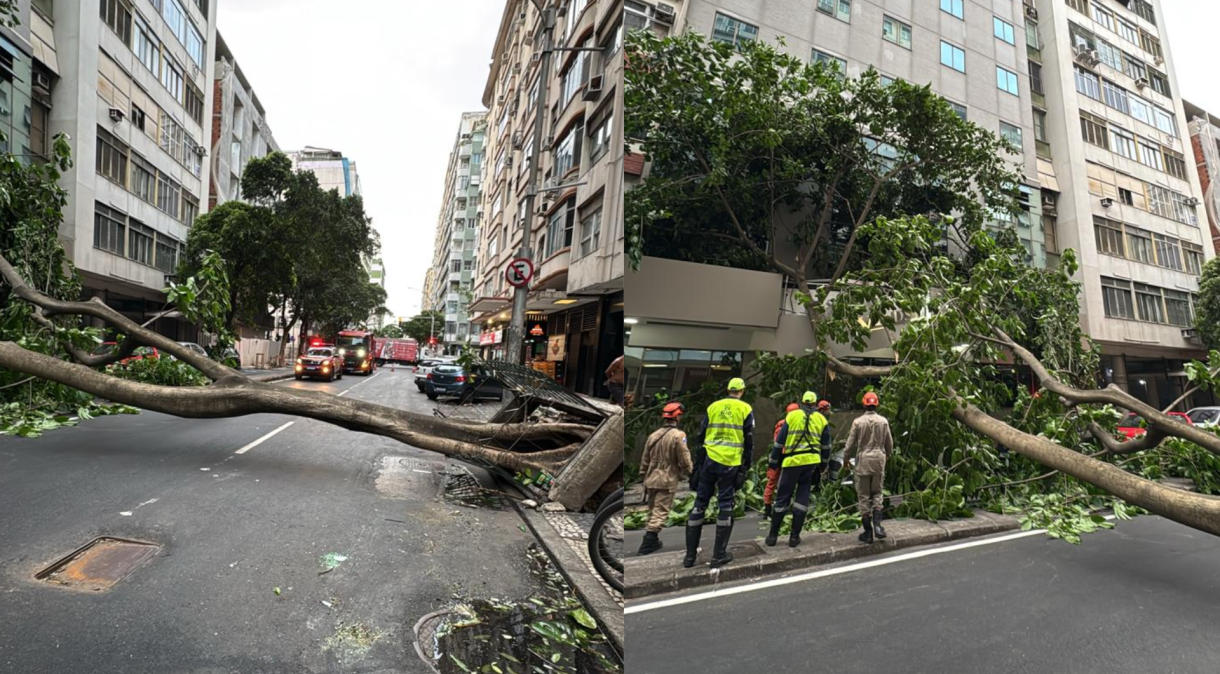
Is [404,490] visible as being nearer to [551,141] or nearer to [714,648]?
[551,141]

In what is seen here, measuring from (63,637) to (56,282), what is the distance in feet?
18.7

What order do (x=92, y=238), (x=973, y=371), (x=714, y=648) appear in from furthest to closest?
1. (x=92, y=238)
2. (x=973, y=371)
3. (x=714, y=648)

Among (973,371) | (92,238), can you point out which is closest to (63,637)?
(973,371)

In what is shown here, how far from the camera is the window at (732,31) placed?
108 centimetres

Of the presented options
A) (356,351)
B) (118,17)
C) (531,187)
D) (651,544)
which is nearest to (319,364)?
(356,351)

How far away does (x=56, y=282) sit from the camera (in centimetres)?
693

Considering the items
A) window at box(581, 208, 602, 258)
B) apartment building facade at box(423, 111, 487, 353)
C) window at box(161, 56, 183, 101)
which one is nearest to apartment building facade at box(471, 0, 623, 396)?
window at box(581, 208, 602, 258)

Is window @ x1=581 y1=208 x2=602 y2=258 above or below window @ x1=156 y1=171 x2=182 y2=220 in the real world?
below

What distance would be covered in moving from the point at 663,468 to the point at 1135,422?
42.5 inches

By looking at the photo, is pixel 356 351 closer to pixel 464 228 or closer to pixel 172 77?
pixel 464 228

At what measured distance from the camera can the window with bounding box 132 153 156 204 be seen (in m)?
6.82

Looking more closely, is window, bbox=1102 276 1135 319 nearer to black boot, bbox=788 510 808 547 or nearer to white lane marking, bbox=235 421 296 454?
black boot, bbox=788 510 808 547

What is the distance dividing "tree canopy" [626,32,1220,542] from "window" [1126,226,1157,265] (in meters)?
0.26

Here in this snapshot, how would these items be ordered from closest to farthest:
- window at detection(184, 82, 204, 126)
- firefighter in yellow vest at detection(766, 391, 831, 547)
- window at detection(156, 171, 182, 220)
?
firefighter in yellow vest at detection(766, 391, 831, 547) < window at detection(156, 171, 182, 220) < window at detection(184, 82, 204, 126)
